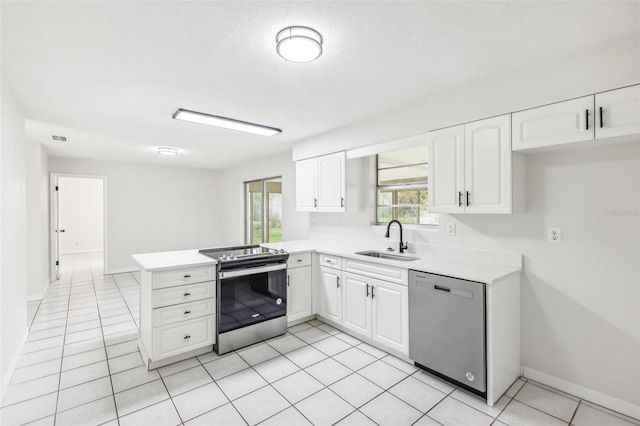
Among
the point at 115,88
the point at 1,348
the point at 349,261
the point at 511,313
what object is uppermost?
the point at 115,88

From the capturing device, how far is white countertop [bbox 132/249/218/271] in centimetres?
259

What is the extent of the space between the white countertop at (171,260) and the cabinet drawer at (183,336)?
512 mm

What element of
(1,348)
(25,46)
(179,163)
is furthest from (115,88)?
(179,163)

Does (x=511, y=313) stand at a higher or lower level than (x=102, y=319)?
higher

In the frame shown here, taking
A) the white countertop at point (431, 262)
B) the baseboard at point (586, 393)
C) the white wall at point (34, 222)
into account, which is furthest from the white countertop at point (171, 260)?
the white wall at point (34, 222)

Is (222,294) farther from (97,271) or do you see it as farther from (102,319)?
(97,271)

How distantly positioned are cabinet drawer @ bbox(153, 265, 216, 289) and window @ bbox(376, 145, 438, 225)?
2066 millimetres

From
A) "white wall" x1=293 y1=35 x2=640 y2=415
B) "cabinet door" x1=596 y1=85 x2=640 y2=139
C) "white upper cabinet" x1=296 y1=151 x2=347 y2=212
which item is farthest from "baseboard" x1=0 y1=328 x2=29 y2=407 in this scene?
"cabinet door" x1=596 y1=85 x2=640 y2=139

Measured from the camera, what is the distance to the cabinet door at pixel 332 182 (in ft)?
12.0

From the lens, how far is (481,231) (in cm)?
268

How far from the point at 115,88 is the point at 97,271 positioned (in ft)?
17.9

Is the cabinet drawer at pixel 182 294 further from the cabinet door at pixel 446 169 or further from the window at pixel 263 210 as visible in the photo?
the window at pixel 263 210

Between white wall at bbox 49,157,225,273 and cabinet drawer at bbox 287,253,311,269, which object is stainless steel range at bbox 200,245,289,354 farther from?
white wall at bbox 49,157,225,273

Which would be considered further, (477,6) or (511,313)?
(511,313)
